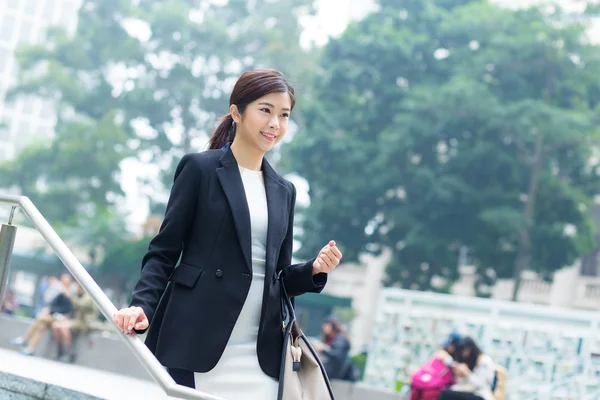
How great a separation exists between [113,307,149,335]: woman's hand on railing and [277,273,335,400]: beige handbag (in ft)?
1.01

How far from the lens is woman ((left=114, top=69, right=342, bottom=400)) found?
2.03m

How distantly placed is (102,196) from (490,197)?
14.1 metres

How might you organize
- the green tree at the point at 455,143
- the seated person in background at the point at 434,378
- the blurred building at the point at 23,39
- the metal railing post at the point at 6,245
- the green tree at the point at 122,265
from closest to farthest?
1. the metal railing post at the point at 6,245
2. the seated person in background at the point at 434,378
3. the green tree at the point at 455,143
4. the green tree at the point at 122,265
5. the blurred building at the point at 23,39

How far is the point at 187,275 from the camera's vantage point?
2.05 metres

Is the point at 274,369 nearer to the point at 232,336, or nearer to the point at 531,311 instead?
the point at 232,336

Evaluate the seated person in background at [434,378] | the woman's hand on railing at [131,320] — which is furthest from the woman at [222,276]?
the seated person in background at [434,378]

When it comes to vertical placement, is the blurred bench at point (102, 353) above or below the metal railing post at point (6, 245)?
below

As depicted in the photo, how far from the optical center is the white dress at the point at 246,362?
206 centimetres

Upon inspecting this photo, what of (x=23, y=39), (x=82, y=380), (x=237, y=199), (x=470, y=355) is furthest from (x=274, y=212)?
(x=23, y=39)

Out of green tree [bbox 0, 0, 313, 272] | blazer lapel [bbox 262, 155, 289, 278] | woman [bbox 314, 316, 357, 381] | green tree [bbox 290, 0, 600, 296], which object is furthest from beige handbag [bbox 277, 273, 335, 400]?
green tree [bbox 0, 0, 313, 272]

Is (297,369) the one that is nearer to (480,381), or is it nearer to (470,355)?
(480,381)

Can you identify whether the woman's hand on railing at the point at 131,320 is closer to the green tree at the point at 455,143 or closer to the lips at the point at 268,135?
the lips at the point at 268,135

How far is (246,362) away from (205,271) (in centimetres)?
22

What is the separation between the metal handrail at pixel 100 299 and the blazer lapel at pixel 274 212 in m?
0.31
